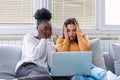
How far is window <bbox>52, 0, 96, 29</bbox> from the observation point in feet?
11.5

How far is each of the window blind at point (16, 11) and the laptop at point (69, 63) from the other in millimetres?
1329

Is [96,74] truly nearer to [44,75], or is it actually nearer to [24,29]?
[44,75]

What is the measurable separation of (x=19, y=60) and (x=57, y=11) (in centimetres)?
94

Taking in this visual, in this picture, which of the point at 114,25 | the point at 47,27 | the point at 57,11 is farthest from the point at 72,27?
the point at 114,25

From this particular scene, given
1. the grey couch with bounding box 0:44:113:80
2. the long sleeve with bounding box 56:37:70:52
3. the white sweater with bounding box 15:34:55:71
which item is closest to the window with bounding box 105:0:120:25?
the long sleeve with bounding box 56:37:70:52

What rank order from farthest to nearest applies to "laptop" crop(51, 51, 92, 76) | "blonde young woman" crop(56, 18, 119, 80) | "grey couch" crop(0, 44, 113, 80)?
"blonde young woman" crop(56, 18, 119, 80), "grey couch" crop(0, 44, 113, 80), "laptop" crop(51, 51, 92, 76)

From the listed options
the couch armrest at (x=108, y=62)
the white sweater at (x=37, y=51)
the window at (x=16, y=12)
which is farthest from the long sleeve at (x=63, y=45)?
the window at (x=16, y=12)

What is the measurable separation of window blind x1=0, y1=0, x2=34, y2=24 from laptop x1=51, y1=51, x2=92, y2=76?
133 cm

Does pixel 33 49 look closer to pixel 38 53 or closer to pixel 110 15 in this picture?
pixel 38 53

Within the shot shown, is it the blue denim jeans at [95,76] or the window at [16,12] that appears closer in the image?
the blue denim jeans at [95,76]

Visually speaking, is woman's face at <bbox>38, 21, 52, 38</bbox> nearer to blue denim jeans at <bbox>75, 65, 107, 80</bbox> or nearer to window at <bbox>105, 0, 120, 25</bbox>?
blue denim jeans at <bbox>75, 65, 107, 80</bbox>

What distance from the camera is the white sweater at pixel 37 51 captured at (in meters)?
2.63

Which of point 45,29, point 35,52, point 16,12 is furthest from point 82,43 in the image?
point 16,12

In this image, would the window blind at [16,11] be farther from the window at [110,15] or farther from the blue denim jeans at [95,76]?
the blue denim jeans at [95,76]
